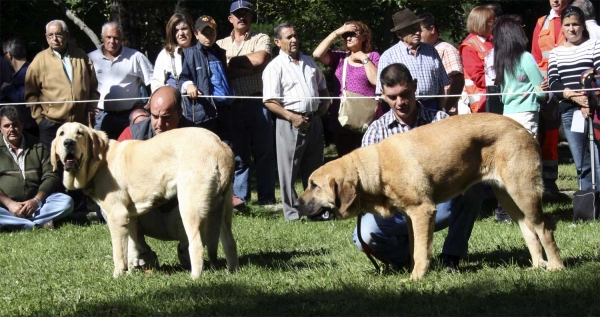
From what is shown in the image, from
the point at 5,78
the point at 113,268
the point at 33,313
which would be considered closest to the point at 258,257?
the point at 113,268

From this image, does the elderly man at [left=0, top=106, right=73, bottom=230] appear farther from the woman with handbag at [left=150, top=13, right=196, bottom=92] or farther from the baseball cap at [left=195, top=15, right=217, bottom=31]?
the baseball cap at [left=195, top=15, right=217, bottom=31]

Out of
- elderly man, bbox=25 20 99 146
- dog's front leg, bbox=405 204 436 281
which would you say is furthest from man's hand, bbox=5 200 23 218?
dog's front leg, bbox=405 204 436 281

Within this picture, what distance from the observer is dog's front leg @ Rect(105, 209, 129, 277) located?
6793 mm

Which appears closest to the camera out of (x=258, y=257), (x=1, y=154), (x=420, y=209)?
(x=420, y=209)

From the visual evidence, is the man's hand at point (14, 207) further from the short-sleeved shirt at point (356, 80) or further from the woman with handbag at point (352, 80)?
the short-sleeved shirt at point (356, 80)

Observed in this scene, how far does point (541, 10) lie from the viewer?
19.5 m

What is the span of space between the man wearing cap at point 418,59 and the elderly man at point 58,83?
3675 mm

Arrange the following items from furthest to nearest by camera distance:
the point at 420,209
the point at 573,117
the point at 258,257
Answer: the point at 573,117
the point at 258,257
the point at 420,209

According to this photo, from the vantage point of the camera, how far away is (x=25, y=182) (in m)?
10.3

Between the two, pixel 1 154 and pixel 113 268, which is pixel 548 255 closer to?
pixel 113 268

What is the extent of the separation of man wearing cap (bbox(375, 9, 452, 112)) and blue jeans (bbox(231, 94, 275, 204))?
7.16 ft

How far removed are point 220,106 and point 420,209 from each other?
189 inches

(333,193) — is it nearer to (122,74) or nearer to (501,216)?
(501,216)

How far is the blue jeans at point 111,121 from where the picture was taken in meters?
10.6
